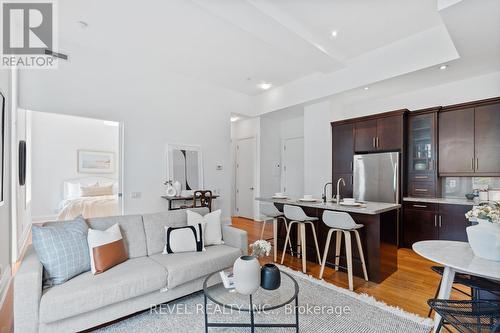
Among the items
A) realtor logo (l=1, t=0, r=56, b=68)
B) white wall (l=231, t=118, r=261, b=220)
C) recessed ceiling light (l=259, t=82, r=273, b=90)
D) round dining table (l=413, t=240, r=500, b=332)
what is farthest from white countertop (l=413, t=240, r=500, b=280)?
white wall (l=231, t=118, r=261, b=220)

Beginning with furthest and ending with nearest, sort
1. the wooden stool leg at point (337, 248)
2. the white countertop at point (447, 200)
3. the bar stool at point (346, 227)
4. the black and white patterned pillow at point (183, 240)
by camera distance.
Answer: the white countertop at point (447, 200) < the wooden stool leg at point (337, 248) < the bar stool at point (346, 227) < the black and white patterned pillow at point (183, 240)

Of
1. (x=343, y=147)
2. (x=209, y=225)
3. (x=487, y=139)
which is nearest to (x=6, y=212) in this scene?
(x=209, y=225)

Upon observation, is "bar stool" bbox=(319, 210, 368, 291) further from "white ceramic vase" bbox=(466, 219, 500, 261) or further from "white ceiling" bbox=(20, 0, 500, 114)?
"white ceiling" bbox=(20, 0, 500, 114)

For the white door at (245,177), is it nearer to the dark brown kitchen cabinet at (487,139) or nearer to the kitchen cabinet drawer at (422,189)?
the kitchen cabinet drawer at (422,189)

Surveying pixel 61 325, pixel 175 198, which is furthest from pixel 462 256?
pixel 175 198

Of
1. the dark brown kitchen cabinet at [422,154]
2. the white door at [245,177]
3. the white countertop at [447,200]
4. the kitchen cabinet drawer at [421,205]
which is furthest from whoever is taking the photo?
the white door at [245,177]

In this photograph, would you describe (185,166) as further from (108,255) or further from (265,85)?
(108,255)

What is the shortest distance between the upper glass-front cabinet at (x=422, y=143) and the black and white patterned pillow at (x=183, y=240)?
379 cm

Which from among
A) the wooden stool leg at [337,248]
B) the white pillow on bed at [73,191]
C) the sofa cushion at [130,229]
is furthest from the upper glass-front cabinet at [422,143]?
the white pillow on bed at [73,191]

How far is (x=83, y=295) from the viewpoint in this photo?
1.73 m

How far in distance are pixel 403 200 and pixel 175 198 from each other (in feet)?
13.2

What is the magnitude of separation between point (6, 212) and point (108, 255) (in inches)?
68.0

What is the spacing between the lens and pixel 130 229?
8.18 feet

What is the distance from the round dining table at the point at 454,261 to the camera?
1409 mm
